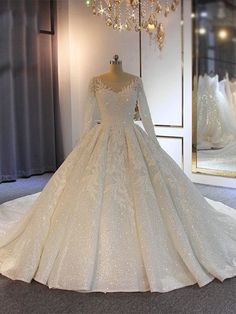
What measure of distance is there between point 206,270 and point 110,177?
2.47ft

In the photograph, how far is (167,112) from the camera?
4684 mm

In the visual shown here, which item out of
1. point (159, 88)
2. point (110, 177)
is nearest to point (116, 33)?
point (159, 88)

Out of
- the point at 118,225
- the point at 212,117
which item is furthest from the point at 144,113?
the point at 212,117

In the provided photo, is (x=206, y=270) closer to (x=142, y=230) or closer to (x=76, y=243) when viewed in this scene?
Result: (x=142, y=230)

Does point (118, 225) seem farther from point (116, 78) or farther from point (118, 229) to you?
point (116, 78)

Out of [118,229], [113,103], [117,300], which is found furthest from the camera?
[113,103]

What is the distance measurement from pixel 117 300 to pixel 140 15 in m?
3.75

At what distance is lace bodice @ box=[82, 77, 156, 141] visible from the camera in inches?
97.1

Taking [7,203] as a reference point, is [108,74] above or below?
above

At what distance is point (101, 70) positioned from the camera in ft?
17.0

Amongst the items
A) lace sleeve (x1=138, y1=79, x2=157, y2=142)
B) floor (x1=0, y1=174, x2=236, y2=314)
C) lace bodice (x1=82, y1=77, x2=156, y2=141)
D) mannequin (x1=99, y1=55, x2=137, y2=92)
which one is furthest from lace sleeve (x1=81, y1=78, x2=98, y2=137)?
floor (x1=0, y1=174, x2=236, y2=314)

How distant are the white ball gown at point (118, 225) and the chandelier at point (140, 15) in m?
2.35

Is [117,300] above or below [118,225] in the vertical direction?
below

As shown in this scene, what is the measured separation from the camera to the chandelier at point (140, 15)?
4.53m
